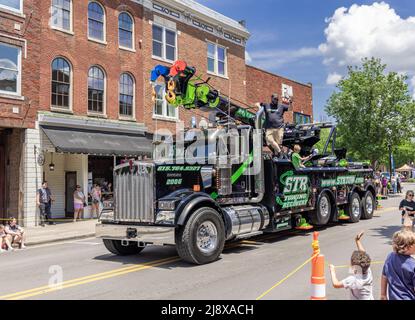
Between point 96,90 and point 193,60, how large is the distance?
23.3ft

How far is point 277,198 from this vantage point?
10406mm

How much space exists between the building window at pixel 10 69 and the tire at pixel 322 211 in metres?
11.8

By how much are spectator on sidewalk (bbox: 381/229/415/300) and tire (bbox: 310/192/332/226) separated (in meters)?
8.33

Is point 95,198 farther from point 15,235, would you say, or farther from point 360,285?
point 360,285

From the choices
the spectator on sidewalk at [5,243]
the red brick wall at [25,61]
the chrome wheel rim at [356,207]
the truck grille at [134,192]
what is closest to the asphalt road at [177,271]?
the spectator on sidewalk at [5,243]

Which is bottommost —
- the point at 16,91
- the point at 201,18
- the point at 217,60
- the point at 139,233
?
the point at 139,233

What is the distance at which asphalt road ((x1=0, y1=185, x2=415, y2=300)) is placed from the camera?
634cm

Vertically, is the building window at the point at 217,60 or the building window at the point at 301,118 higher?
the building window at the point at 217,60

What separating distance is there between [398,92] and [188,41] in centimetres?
1401

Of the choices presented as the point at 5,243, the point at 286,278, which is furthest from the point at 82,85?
the point at 286,278

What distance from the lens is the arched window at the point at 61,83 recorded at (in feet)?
60.8

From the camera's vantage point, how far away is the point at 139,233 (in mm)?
8312

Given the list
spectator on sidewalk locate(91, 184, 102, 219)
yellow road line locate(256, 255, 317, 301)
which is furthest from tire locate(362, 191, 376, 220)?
spectator on sidewalk locate(91, 184, 102, 219)

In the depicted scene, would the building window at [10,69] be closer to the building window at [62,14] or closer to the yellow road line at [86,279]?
the building window at [62,14]
